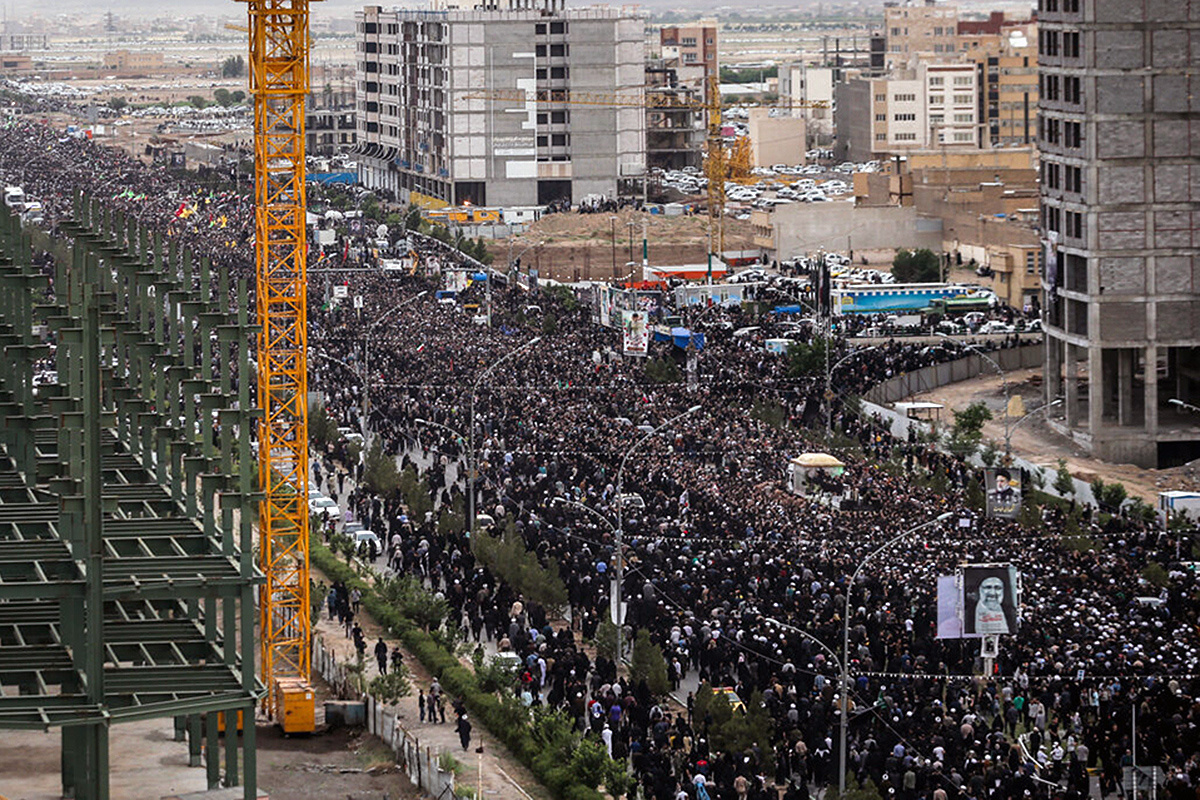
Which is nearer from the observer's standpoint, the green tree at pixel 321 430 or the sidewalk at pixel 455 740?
the sidewalk at pixel 455 740

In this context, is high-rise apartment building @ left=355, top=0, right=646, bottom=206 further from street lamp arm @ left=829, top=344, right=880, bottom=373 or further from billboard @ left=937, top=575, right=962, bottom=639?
billboard @ left=937, top=575, right=962, bottom=639

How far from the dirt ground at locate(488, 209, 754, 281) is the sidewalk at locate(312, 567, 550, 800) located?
236 feet

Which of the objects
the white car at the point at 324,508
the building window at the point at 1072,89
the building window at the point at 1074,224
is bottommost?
the white car at the point at 324,508

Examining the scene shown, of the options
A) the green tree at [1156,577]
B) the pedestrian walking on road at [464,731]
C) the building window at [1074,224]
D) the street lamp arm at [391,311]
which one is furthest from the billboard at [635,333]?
the pedestrian walking on road at [464,731]

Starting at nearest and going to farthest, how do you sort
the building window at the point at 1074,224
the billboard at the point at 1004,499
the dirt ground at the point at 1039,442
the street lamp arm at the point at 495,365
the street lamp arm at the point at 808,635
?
the street lamp arm at the point at 808,635, the billboard at the point at 1004,499, the dirt ground at the point at 1039,442, the street lamp arm at the point at 495,365, the building window at the point at 1074,224

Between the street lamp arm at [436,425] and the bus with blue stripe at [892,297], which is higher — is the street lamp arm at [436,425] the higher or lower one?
the lower one

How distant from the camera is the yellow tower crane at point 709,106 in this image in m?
131

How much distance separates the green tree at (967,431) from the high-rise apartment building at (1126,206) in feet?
13.8

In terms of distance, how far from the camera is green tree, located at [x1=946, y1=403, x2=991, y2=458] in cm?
6950

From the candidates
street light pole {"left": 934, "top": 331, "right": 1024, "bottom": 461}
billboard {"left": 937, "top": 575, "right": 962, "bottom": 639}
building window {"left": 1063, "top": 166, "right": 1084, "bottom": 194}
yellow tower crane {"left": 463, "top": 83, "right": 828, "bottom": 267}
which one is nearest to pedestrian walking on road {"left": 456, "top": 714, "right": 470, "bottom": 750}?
billboard {"left": 937, "top": 575, "right": 962, "bottom": 639}

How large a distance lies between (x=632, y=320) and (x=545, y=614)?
28.3 metres

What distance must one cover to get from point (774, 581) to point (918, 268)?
68.8 metres

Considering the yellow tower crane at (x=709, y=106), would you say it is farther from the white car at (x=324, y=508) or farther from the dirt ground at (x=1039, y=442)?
the white car at (x=324, y=508)

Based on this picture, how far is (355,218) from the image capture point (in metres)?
144
